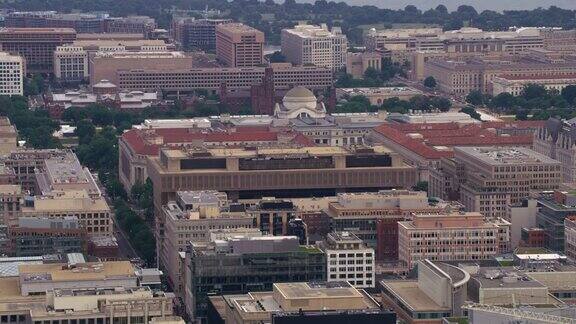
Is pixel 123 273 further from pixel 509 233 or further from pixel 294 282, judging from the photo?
pixel 509 233

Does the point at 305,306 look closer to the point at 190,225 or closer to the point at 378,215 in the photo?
the point at 190,225

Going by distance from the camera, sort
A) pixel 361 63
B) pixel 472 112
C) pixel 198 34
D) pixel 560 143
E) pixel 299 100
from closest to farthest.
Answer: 1. pixel 560 143
2. pixel 299 100
3. pixel 472 112
4. pixel 361 63
5. pixel 198 34

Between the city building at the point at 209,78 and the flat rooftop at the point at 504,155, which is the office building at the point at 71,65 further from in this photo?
the flat rooftop at the point at 504,155

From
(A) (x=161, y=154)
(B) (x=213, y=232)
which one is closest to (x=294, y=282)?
(B) (x=213, y=232)

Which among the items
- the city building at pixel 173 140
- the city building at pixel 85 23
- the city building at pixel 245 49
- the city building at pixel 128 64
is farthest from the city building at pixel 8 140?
the city building at pixel 85 23

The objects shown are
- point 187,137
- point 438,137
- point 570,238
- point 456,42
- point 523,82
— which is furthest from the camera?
point 456,42

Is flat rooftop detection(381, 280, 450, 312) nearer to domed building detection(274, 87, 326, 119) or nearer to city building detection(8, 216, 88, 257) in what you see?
city building detection(8, 216, 88, 257)

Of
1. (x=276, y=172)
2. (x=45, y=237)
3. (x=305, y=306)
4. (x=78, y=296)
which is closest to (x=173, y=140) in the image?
(x=276, y=172)

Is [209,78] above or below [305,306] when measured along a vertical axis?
below
